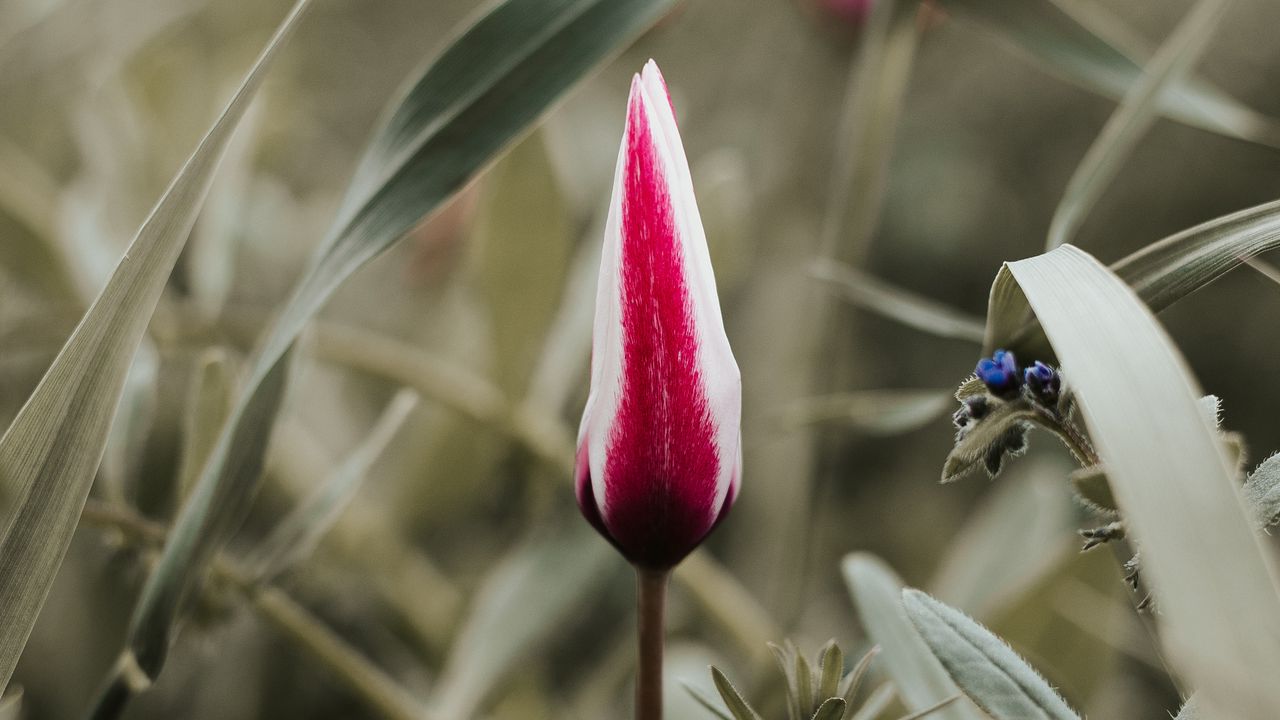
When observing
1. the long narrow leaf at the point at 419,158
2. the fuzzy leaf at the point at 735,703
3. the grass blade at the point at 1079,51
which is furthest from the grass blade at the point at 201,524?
the grass blade at the point at 1079,51

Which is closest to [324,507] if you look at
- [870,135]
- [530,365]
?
[530,365]

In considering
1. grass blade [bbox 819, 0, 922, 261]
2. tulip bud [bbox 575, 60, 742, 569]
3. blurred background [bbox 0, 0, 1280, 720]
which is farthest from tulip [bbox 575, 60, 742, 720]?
grass blade [bbox 819, 0, 922, 261]

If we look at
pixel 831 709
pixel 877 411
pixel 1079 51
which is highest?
pixel 1079 51

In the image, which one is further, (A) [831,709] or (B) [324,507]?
(B) [324,507]

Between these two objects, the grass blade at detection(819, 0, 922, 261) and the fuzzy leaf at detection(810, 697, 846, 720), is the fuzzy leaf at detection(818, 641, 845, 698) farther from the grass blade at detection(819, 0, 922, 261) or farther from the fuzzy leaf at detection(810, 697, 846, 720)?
the grass blade at detection(819, 0, 922, 261)

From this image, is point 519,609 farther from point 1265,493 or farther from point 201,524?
point 1265,493

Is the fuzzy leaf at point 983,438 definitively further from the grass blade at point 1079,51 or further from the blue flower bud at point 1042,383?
the grass blade at point 1079,51

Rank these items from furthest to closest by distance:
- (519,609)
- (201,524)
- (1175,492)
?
(519,609) → (201,524) → (1175,492)

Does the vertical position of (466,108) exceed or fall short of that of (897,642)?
it exceeds it
